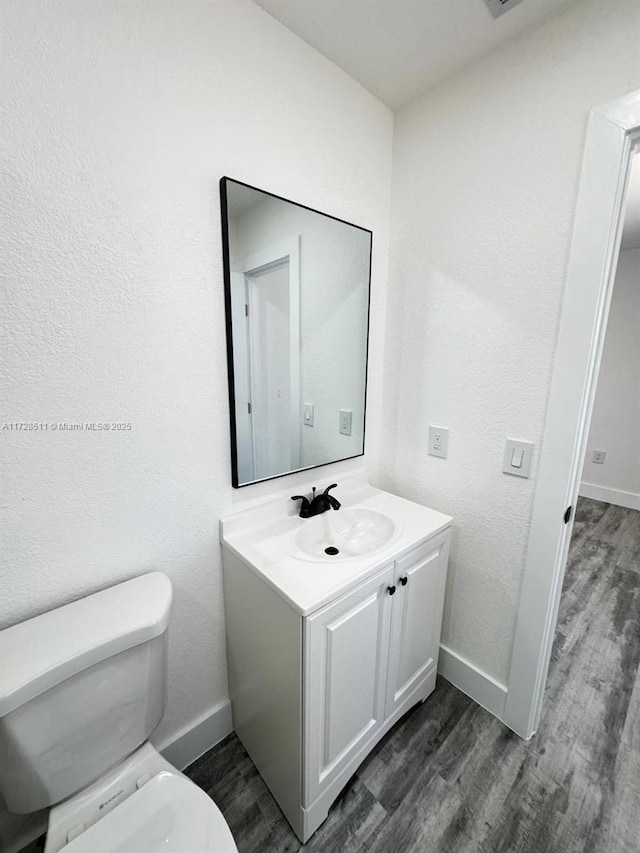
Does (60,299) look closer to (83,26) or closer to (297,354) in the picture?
(83,26)

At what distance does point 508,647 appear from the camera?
138 cm

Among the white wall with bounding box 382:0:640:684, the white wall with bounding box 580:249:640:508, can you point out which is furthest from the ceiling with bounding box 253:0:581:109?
the white wall with bounding box 580:249:640:508

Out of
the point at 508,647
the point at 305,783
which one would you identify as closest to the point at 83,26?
the point at 305,783

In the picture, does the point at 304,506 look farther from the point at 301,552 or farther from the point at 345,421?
the point at 345,421

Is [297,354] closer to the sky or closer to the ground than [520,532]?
closer to the sky

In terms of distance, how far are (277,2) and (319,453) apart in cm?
143

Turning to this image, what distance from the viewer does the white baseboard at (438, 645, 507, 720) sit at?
1418 millimetres

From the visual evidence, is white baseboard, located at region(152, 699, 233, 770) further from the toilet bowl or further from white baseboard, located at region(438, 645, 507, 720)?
white baseboard, located at region(438, 645, 507, 720)

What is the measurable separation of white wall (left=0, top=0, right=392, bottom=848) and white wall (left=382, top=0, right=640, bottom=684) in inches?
19.2

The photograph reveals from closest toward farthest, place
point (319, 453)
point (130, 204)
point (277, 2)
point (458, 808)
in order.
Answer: point (130, 204) < point (277, 2) < point (458, 808) < point (319, 453)

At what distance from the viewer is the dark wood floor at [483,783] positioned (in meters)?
1.06

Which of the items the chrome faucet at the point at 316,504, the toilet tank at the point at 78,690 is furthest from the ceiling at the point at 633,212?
the toilet tank at the point at 78,690

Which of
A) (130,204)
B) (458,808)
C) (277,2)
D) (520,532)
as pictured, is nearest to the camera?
(130,204)

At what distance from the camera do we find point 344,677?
3.46ft
